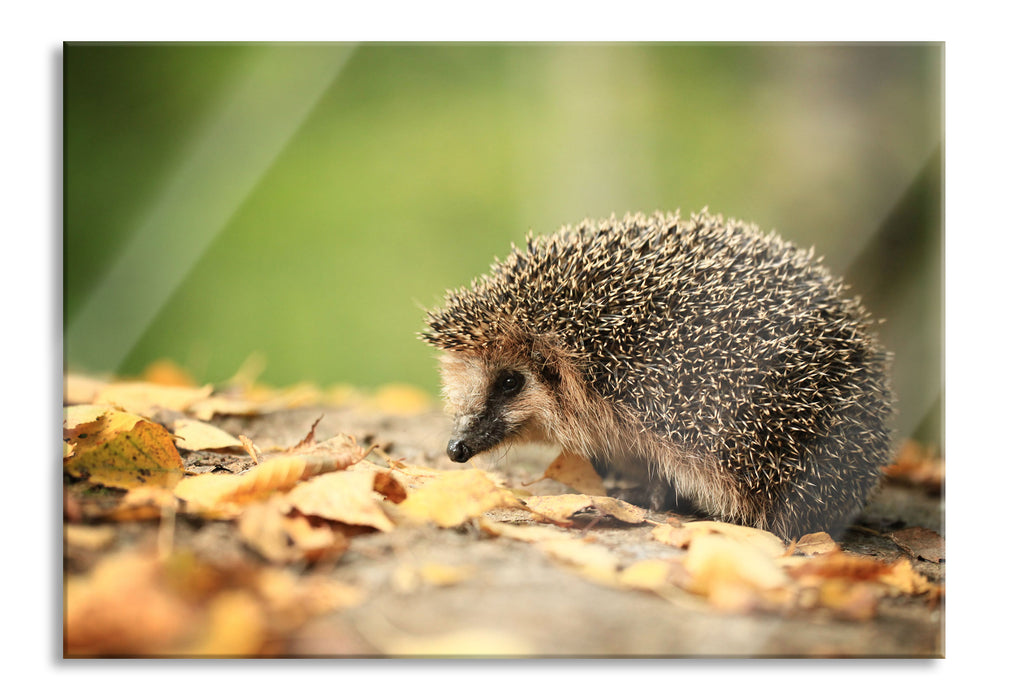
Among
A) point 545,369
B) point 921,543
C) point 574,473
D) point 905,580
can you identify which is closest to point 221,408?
point 545,369

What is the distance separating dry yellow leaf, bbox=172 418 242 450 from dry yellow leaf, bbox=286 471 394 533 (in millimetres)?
746

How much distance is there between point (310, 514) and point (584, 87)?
205 centimetres

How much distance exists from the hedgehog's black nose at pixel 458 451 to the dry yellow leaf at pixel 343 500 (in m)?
0.64

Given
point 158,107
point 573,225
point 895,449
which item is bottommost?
point 895,449

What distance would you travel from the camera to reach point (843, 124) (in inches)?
128

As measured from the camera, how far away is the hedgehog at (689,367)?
262cm

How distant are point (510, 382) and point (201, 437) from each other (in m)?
1.24

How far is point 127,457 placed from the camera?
2.39 meters

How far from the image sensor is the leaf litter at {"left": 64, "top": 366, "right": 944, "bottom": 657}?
192 centimetres

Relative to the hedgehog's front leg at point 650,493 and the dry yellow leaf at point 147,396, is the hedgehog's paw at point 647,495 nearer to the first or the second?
the hedgehog's front leg at point 650,493

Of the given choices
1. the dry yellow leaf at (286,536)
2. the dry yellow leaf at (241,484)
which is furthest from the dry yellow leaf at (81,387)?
the dry yellow leaf at (286,536)

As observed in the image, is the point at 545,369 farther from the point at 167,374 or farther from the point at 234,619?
the point at 167,374

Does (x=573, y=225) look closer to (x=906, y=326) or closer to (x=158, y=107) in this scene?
(x=906, y=326)
